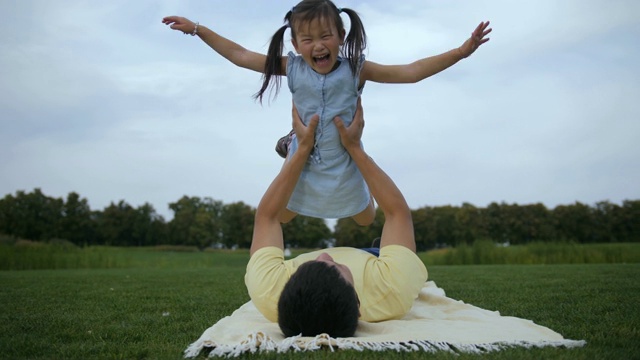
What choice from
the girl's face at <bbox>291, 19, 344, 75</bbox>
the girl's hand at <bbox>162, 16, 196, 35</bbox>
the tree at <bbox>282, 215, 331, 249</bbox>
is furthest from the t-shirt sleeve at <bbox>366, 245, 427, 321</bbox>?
the tree at <bbox>282, 215, 331, 249</bbox>

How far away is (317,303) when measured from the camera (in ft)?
10.4

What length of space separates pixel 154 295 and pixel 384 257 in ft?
13.4

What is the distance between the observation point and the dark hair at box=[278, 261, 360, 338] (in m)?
3.12

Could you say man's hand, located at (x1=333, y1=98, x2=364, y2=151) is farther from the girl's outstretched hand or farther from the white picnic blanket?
the white picnic blanket

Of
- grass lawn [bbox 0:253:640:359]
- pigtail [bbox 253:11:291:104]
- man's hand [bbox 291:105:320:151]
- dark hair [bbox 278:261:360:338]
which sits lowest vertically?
grass lawn [bbox 0:253:640:359]

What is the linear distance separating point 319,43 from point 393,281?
76.2 inches

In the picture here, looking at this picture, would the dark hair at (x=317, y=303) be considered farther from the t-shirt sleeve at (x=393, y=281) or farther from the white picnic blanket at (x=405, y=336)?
the t-shirt sleeve at (x=393, y=281)

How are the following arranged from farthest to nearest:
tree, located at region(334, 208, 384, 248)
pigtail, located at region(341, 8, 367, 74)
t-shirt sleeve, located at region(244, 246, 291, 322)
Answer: tree, located at region(334, 208, 384, 248), pigtail, located at region(341, 8, 367, 74), t-shirt sleeve, located at region(244, 246, 291, 322)

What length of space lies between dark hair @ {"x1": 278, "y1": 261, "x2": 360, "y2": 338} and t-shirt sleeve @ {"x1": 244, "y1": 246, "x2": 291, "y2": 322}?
407 mm

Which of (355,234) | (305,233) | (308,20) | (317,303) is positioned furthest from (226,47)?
(355,234)

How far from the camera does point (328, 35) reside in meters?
4.41

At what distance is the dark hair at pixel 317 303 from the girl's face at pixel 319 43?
192 centimetres

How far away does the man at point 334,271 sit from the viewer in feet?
10.5

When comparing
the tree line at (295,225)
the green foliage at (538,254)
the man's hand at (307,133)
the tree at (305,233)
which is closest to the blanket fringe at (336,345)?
the man's hand at (307,133)
